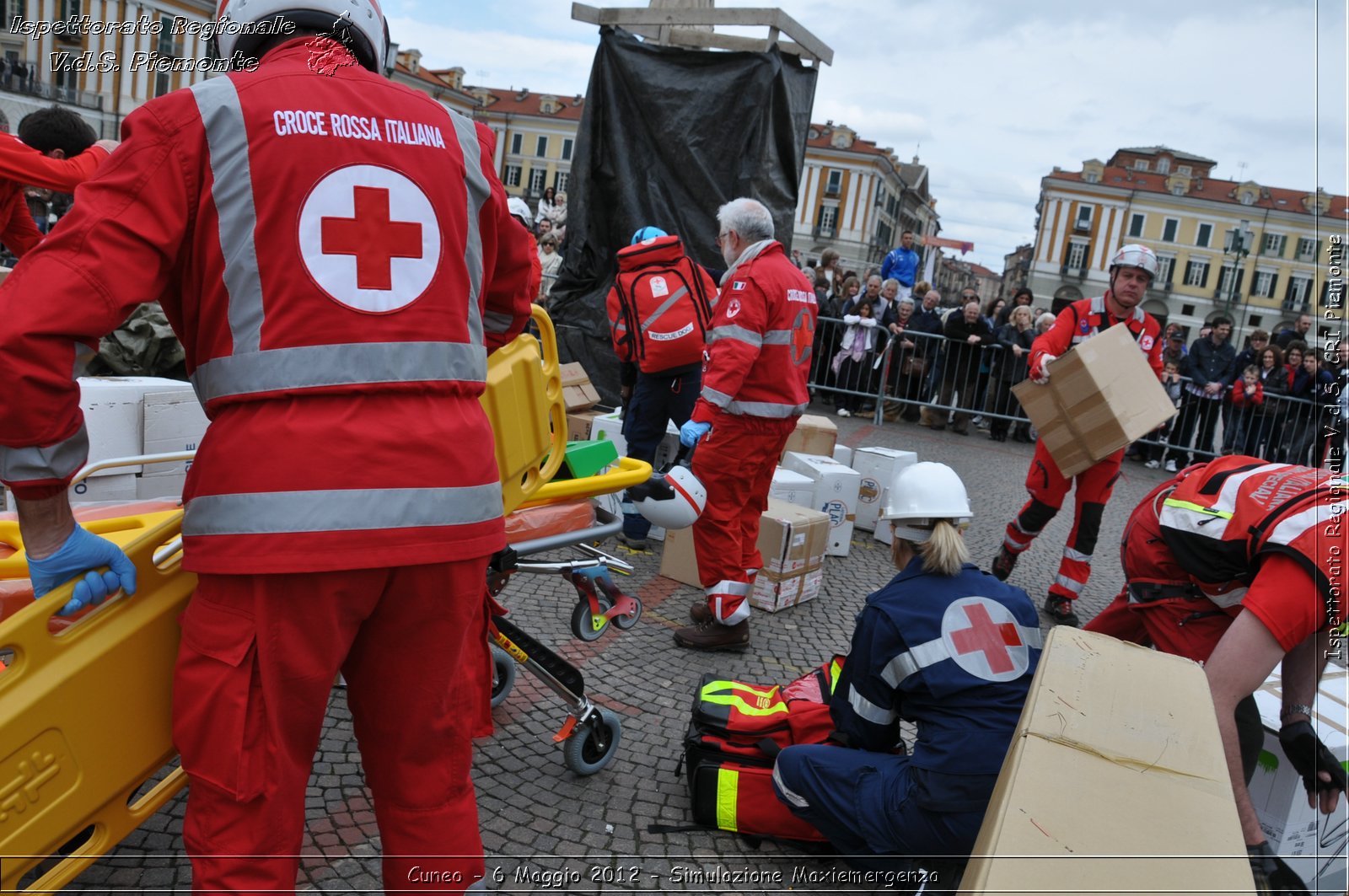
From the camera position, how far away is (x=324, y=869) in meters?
2.61

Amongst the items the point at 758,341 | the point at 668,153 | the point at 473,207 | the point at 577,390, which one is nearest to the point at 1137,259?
the point at 758,341

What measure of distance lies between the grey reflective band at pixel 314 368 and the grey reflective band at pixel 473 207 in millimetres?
187

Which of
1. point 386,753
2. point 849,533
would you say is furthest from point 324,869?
point 849,533

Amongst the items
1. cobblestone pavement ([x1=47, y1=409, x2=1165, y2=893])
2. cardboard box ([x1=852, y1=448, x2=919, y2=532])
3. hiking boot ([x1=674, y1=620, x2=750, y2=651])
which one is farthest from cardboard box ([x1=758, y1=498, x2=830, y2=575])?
cardboard box ([x1=852, y1=448, x2=919, y2=532])

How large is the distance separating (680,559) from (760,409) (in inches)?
53.2

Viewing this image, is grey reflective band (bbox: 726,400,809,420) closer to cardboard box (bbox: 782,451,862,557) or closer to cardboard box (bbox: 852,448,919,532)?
cardboard box (bbox: 782,451,862,557)

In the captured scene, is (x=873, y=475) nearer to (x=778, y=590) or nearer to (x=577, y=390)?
(x=778, y=590)

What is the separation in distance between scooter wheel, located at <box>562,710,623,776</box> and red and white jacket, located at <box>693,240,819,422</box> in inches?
66.7

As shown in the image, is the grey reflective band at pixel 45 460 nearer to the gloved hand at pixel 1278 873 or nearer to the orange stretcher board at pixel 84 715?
the orange stretcher board at pixel 84 715

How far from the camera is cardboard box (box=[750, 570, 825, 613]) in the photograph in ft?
17.1

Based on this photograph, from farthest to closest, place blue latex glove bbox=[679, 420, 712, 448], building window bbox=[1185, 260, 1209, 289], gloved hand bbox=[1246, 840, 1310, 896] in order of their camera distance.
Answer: building window bbox=[1185, 260, 1209, 289]
blue latex glove bbox=[679, 420, 712, 448]
gloved hand bbox=[1246, 840, 1310, 896]

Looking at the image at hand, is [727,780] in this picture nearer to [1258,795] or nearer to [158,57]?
[1258,795]

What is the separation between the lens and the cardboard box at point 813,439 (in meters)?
6.86

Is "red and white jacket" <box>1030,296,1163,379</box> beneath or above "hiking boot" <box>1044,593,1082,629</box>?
above
